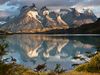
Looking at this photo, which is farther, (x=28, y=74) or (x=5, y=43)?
(x=28, y=74)

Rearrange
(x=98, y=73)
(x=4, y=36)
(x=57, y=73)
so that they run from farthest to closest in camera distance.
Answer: (x=98, y=73) < (x=57, y=73) < (x=4, y=36)

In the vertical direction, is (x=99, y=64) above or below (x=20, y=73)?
below

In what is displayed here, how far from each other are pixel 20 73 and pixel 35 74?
5724 millimetres

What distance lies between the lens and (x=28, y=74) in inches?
903

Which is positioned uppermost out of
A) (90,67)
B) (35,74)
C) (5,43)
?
(5,43)

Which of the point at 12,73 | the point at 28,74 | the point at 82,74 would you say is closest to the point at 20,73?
the point at 12,73

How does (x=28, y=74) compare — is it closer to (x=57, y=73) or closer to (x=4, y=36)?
(x=57, y=73)

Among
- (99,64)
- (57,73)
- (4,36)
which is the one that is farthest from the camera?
(99,64)

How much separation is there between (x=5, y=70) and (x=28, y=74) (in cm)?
635

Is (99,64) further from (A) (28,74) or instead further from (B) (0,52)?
(B) (0,52)

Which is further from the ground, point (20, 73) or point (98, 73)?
point (20, 73)

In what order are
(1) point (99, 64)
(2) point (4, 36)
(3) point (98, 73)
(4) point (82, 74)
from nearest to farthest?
(2) point (4, 36) < (4) point (82, 74) < (3) point (98, 73) < (1) point (99, 64)

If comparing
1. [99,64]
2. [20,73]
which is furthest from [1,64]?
[99,64]

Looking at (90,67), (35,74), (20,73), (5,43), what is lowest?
(90,67)
